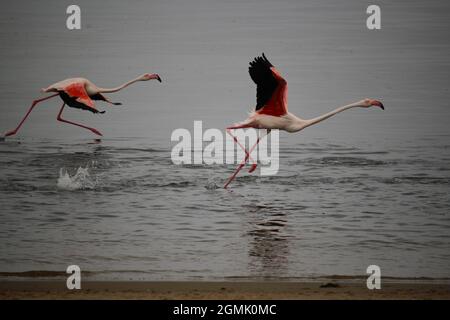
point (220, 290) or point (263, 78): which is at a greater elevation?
point (263, 78)

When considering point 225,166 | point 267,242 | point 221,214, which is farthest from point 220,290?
point 225,166

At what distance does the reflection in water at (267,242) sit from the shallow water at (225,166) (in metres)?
0.03

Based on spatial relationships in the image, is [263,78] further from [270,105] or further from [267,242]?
[267,242]

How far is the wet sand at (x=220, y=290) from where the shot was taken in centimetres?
814

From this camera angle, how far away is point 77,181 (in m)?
13.6

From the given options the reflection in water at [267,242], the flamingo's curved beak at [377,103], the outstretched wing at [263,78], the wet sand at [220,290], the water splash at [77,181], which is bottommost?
the wet sand at [220,290]

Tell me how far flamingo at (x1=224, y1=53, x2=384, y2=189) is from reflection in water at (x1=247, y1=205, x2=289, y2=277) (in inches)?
71.9

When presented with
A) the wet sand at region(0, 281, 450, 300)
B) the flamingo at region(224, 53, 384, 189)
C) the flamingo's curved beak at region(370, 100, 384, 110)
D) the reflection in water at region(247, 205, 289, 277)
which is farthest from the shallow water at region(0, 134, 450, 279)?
the flamingo's curved beak at region(370, 100, 384, 110)

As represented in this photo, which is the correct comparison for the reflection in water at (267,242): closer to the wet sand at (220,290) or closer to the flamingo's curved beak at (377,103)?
the wet sand at (220,290)

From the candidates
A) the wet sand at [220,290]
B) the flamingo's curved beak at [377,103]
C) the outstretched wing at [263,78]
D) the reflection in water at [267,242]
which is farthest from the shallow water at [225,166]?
the outstretched wing at [263,78]

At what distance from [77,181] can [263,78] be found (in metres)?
3.15

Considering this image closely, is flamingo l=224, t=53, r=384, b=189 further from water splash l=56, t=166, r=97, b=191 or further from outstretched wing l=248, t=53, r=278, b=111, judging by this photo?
water splash l=56, t=166, r=97, b=191

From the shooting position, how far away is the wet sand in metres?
8.14

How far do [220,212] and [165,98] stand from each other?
1020 centimetres
